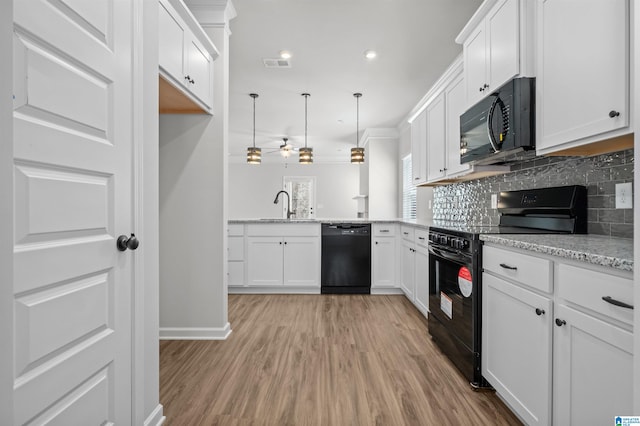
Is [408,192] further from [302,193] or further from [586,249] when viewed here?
[302,193]

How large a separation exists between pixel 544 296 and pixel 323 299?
285 centimetres

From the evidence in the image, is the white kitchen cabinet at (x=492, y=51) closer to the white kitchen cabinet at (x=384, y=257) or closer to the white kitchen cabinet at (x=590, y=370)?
the white kitchen cabinet at (x=590, y=370)

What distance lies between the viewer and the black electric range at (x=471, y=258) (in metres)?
1.91

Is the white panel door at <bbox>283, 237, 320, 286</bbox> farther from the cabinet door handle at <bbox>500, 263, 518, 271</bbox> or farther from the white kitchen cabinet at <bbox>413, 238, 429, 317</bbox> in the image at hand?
the cabinet door handle at <bbox>500, 263, 518, 271</bbox>

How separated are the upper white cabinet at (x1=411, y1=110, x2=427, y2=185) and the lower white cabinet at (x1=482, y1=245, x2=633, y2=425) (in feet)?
6.83

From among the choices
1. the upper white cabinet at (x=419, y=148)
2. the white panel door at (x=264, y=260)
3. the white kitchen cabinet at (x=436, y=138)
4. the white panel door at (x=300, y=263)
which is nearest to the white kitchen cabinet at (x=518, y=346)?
the white kitchen cabinet at (x=436, y=138)

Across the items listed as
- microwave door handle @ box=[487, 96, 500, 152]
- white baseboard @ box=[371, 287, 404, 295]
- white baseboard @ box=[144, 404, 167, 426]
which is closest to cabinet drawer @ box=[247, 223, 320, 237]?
white baseboard @ box=[371, 287, 404, 295]

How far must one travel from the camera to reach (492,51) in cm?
214

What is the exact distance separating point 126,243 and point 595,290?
69.2 inches

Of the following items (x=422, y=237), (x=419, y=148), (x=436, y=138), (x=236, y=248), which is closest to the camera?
(x=422, y=237)

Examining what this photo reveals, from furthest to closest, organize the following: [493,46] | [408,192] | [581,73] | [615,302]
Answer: [408,192], [493,46], [581,73], [615,302]

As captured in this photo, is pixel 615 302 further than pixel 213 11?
No

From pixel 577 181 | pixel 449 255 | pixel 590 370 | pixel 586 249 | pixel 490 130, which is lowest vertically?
pixel 590 370

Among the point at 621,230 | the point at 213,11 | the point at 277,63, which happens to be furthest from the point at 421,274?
the point at 213,11
